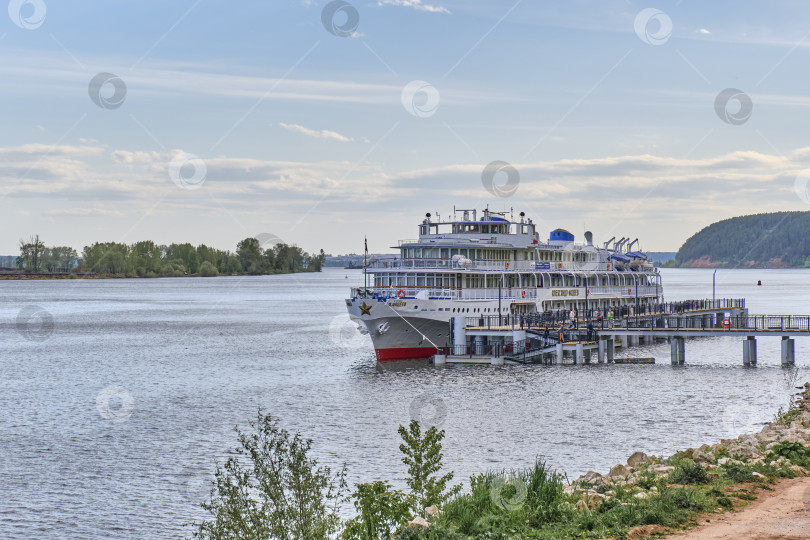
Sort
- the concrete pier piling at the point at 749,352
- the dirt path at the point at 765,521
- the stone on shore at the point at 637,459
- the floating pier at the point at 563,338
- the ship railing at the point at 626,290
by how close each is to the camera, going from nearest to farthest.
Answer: the dirt path at the point at 765,521
the stone on shore at the point at 637,459
the floating pier at the point at 563,338
the concrete pier piling at the point at 749,352
the ship railing at the point at 626,290

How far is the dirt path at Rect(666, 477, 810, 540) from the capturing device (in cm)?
1650

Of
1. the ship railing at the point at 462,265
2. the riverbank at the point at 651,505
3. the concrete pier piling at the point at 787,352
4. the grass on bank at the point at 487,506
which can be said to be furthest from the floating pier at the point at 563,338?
the grass on bank at the point at 487,506

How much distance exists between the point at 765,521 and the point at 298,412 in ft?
99.6

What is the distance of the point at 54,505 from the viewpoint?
93.9ft

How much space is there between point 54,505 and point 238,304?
145197 millimetres

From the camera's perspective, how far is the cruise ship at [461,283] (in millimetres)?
64188

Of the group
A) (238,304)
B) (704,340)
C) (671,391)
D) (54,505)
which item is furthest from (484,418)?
(238,304)

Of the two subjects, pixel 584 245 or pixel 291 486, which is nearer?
pixel 291 486

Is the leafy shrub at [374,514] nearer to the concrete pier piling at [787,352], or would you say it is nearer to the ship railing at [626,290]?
the concrete pier piling at [787,352]

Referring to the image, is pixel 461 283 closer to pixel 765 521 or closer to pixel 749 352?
pixel 749 352

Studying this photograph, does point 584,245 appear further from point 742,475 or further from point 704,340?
point 742,475

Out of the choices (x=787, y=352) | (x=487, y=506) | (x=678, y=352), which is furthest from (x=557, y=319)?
(x=487, y=506)

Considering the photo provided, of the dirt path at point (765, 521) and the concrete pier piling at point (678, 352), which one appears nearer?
the dirt path at point (765, 521)

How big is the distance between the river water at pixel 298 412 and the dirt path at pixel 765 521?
38.9ft
